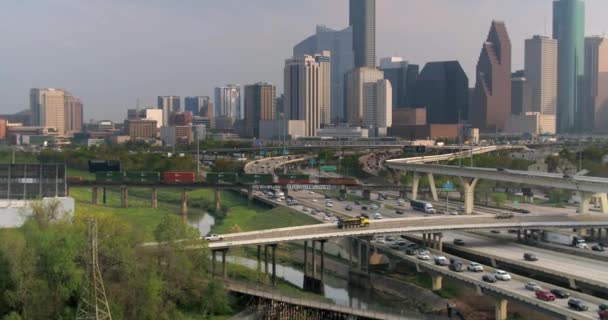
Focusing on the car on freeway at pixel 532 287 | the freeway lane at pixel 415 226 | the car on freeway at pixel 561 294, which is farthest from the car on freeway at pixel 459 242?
the car on freeway at pixel 561 294

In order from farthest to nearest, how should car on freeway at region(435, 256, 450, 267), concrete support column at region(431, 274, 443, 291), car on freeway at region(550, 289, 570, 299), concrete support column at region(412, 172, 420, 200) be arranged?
concrete support column at region(412, 172, 420, 200) → car on freeway at region(435, 256, 450, 267) → concrete support column at region(431, 274, 443, 291) → car on freeway at region(550, 289, 570, 299)

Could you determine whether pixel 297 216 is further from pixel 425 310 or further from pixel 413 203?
pixel 425 310

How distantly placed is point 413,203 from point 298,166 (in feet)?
214

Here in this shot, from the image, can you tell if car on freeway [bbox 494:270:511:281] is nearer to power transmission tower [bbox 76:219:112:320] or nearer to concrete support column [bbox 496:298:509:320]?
concrete support column [bbox 496:298:509:320]

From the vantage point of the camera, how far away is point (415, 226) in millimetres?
49812

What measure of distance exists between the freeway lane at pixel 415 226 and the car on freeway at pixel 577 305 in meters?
15.4

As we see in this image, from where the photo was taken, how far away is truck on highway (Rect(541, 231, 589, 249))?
50525mm

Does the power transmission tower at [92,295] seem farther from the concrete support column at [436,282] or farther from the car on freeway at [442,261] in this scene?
the car on freeway at [442,261]

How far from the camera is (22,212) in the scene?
136 feet

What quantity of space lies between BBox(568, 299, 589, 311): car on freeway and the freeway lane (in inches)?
608

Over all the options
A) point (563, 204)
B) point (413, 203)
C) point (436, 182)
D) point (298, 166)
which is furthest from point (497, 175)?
point (298, 166)

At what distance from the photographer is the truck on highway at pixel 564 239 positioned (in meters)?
50.5

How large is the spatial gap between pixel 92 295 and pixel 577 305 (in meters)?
21.6

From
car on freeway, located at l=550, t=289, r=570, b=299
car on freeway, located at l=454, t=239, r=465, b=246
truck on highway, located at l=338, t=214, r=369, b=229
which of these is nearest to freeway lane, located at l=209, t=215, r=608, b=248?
truck on highway, located at l=338, t=214, r=369, b=229
